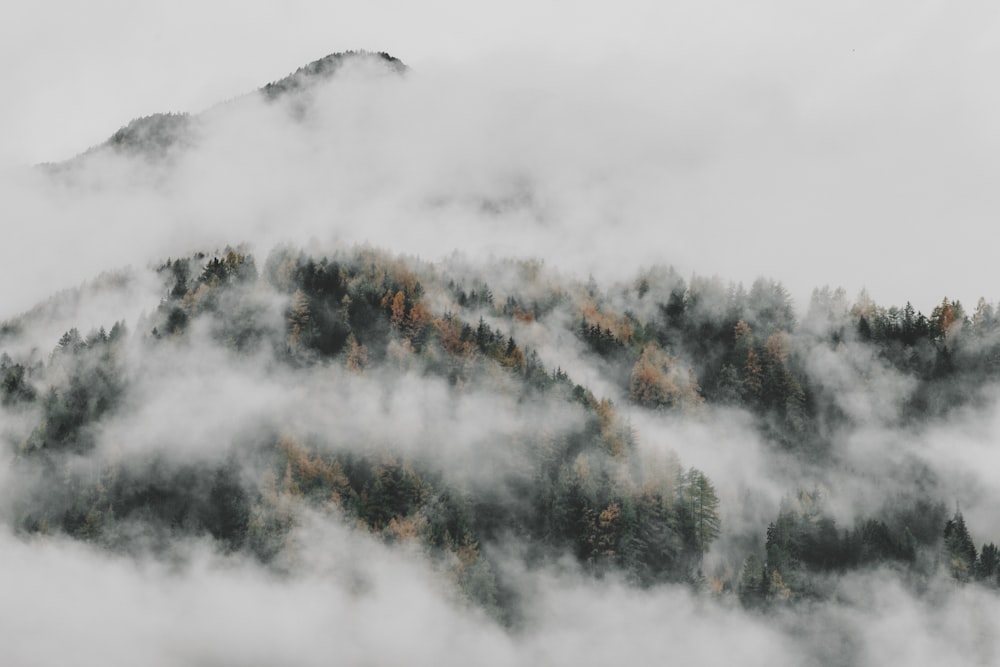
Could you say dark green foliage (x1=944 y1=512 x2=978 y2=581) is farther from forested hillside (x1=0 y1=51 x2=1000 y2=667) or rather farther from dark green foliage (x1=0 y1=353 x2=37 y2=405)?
dark green foliage (x1=0 y1=353 x2=37 y2=405)

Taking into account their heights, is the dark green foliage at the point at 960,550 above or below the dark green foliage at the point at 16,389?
below

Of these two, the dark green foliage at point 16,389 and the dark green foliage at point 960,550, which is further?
the dark green foliage at point 16,389

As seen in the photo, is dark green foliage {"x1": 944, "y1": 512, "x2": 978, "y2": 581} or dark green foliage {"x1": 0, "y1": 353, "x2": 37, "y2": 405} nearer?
dark green foliage {"x1": 944, "y1": 512, "x2": 978, "y2": 581}

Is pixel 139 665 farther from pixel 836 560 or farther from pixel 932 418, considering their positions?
pixel 932 418

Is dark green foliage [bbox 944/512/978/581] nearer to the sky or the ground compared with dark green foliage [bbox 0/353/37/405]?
nearer to the ground

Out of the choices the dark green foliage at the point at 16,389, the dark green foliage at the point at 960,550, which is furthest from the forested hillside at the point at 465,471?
the dark green foliage at the point at 16,389

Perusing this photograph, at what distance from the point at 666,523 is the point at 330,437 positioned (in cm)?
6428

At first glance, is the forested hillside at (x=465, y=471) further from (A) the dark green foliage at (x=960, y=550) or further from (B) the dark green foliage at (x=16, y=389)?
(B) the dark green foliage at (x=16, y=389)

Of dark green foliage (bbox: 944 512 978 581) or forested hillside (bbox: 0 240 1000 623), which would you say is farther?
forested hillside (bbox: 0 240 1000 623)

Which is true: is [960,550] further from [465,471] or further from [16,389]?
[16,389]

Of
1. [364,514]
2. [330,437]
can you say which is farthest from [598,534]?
[330,437]

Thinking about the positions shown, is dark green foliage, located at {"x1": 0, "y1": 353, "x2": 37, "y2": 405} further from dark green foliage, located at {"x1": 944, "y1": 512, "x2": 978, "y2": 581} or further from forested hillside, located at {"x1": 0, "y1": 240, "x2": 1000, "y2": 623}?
dark green foliage, located at {"x1": 944, "y1": 512, "x2": 978, "y2": 581}

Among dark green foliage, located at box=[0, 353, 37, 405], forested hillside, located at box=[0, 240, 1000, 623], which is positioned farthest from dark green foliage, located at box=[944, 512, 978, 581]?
dark green foliage, located at box=[0, 353, 37, 405]

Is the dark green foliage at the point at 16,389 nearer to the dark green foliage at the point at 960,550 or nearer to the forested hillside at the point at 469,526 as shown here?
the forested hillside at the point at 469,526
